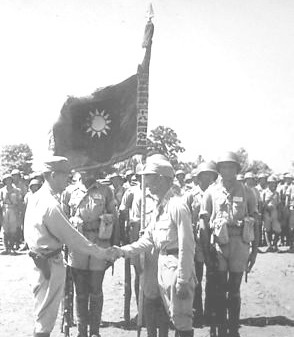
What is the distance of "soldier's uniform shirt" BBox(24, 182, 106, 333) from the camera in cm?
469

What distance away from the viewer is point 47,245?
473 centimetres

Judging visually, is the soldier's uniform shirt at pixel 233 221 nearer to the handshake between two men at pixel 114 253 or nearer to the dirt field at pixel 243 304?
the dirt field at pixel 243 304

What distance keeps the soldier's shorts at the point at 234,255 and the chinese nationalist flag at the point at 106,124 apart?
1.67 m

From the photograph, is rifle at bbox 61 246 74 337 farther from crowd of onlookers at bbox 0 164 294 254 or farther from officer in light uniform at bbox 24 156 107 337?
crowd of onlookers at bbox 0 164 294 254

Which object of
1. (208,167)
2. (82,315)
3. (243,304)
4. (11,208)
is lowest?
(243,304)

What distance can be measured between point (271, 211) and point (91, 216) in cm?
994

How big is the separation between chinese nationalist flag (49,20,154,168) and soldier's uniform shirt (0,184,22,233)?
8748 millimetres

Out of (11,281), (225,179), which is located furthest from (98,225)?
(11,281)

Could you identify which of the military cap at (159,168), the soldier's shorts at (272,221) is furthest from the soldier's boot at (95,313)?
the soldier's shorts at (272,221)

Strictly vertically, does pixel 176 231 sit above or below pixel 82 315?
above

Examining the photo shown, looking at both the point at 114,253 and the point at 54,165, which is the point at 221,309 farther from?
the point at 54,165

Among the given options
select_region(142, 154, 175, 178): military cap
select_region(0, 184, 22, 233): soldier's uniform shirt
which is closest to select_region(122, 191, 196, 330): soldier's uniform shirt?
select_region(142, 154, 175, 178): military cap

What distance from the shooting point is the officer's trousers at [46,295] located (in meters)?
4.69

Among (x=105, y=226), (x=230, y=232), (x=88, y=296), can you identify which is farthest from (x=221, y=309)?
(x=105, y=226)
